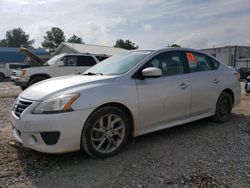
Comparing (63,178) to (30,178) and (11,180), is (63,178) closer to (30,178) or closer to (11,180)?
(30,178)

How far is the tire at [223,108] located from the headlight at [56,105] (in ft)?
10.9

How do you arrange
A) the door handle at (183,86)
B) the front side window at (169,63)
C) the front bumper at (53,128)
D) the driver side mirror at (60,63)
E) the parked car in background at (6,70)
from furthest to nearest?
the parked car in background at (6,70) < the driver side mirror at (60,63) < the door handle at (183,86) < the front side window at (169,63) < the front bumper at (53,128)

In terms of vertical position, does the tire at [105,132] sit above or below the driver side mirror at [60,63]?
below

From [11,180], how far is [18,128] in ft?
2.20

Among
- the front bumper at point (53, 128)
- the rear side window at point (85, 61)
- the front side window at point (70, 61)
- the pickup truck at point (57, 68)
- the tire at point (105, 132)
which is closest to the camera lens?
the front bumper at point (53, 128)

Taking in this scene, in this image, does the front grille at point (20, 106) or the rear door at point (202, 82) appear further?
the rear door at point (202, 82)

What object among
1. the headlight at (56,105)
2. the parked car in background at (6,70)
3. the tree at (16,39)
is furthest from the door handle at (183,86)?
the tree at (16,39)

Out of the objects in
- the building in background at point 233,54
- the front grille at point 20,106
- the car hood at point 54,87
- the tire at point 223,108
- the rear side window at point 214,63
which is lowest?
the tire at point 223,108

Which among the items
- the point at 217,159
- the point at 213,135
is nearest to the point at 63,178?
the point at 217,159

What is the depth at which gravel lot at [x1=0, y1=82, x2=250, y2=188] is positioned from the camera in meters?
3.01

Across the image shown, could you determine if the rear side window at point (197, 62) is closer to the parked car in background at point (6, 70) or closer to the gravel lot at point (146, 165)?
the gravel lot at point (146, 165)

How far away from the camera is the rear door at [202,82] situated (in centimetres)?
475

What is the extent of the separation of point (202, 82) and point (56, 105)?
2873 millimetres

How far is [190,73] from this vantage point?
15.6 feet
